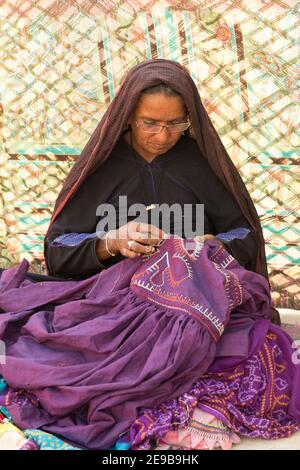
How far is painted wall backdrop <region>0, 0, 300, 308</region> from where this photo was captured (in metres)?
3.58

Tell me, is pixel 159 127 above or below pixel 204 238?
above

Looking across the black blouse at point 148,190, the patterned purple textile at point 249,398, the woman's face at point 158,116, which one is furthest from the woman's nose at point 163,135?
the patterned purple textile at point 249,398

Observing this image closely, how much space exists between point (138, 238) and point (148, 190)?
44 centimetres

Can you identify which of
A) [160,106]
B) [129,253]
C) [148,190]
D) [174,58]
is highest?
[174,58]

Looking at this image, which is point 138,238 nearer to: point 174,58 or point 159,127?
point 159,127

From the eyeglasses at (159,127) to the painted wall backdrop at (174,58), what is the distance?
979 mm

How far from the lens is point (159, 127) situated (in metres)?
2.73

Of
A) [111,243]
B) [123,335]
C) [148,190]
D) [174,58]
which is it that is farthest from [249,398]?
[174,58]

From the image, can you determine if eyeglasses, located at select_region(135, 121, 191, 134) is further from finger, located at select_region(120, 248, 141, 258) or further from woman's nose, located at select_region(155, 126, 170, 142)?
finger, located at select_region(120, 248, 141, 258)

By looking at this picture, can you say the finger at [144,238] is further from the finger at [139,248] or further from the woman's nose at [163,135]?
the woman's nose at [163,135]

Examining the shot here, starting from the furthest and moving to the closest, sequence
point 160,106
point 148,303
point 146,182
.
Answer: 1. point 146,182
2. point 160,106
3. point 148,303

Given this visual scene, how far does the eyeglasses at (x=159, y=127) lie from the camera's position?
108 inches

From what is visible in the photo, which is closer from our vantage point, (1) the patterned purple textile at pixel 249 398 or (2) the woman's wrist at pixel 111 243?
(1) the patterned purple textile at pixel 249 398

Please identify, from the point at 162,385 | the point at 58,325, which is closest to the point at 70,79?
the point at 58,325
